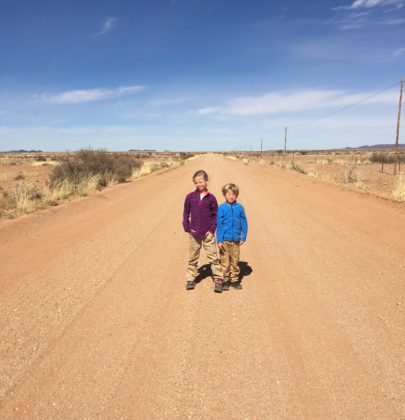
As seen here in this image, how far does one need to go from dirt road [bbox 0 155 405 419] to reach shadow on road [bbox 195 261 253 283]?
0.31ft

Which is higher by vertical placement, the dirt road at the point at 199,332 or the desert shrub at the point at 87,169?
the desert shrub at the point at 87,169

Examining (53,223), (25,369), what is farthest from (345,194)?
(25,369)

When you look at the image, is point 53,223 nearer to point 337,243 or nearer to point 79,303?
point 79,303

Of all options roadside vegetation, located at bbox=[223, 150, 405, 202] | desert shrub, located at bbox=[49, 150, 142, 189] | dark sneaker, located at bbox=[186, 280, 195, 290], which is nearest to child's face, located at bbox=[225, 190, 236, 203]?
dark sneaker, located at bbox=[186, 280, 195, 290]

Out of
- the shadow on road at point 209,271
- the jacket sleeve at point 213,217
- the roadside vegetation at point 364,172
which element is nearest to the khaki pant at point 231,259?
the jacket sleeve at point 213,217

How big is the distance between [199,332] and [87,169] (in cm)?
1713

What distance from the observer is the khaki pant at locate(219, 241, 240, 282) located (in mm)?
4781

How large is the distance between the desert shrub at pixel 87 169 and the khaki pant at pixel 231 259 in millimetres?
13363

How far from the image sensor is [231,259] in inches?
190

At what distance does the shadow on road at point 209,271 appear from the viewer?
17.4ft

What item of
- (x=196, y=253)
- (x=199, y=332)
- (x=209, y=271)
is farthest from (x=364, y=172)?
(x=199, y=332)

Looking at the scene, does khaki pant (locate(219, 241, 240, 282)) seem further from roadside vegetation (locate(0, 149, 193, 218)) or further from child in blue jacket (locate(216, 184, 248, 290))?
roadside vegetation (locate(0, 149, 193, 218))

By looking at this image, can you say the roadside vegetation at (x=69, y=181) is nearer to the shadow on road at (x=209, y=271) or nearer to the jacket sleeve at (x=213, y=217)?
the shadow on road at (x=209, y=271)

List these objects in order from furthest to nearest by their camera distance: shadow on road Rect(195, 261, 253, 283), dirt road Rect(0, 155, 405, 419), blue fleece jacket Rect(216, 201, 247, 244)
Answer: shadow on road Rect(195, 261, 253, 283)
blue fleece jacket Rect(216, 201, 247, 244)
dirt road Rect(0, 155, 405, 419)
